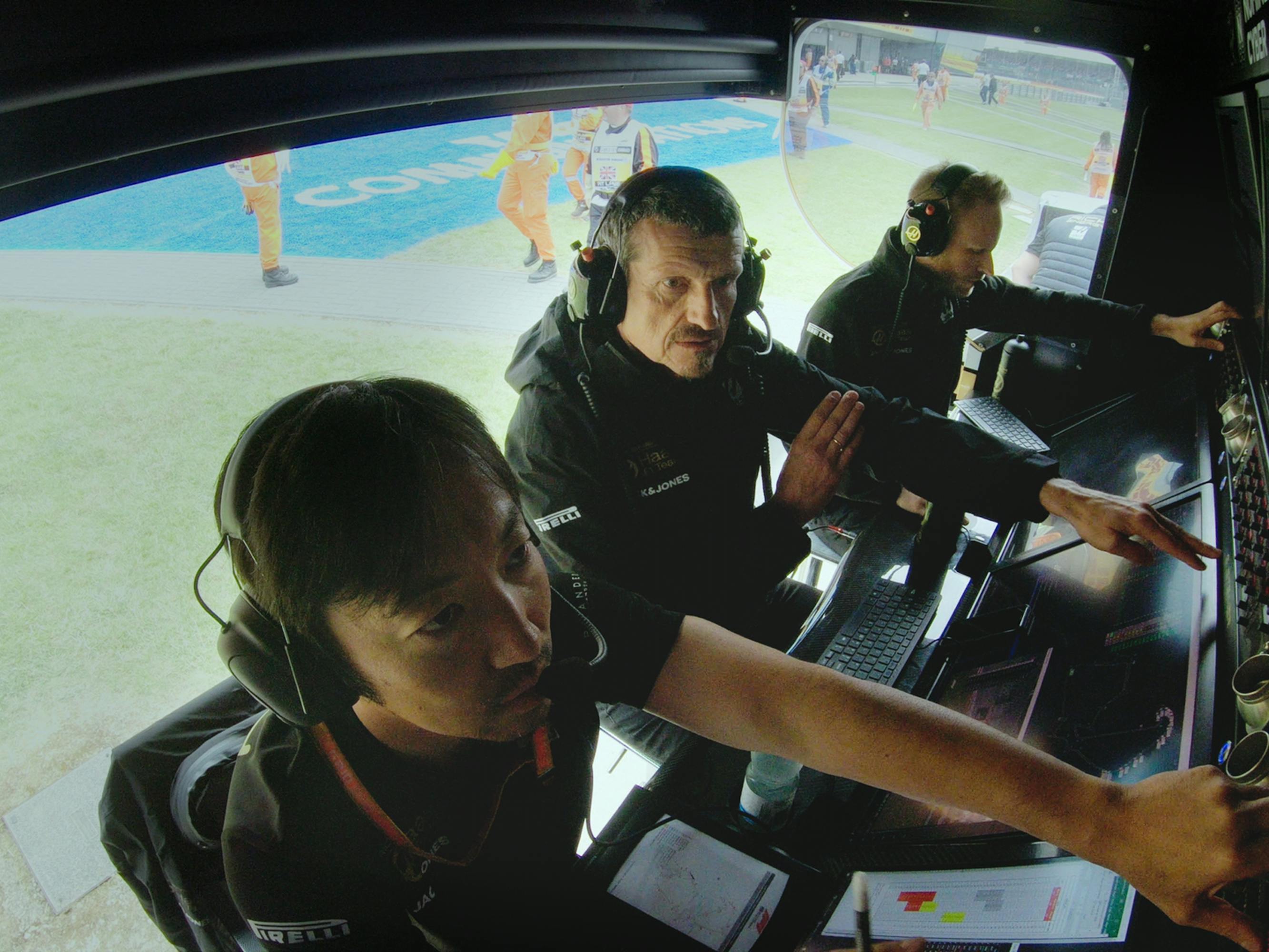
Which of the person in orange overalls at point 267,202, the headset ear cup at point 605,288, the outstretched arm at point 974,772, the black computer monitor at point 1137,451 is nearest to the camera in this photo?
the outstretched arm at point 974,772

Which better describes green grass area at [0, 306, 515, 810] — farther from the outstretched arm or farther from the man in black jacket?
the outstretched arm

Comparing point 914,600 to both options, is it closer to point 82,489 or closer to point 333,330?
point 82,489

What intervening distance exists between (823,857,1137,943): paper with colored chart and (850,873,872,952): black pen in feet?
0.09

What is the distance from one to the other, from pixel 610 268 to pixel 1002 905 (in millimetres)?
1274

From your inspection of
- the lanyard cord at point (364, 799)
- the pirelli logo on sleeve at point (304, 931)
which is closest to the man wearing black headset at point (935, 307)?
the lanyard cord at point (364, 799)

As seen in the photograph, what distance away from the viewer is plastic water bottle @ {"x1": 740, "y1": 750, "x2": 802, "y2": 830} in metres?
1.21

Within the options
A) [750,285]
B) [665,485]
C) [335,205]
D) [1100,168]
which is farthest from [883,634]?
[335,205]

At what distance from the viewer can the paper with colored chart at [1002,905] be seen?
763mm

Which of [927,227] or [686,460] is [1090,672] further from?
[927,227]

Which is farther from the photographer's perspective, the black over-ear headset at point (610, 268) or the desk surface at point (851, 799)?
the black over-ear headset at point (610, 268)

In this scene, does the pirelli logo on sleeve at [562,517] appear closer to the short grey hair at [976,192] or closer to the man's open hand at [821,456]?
the man's open hand at [821,456]

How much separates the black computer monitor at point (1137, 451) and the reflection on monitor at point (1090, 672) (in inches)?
3.8

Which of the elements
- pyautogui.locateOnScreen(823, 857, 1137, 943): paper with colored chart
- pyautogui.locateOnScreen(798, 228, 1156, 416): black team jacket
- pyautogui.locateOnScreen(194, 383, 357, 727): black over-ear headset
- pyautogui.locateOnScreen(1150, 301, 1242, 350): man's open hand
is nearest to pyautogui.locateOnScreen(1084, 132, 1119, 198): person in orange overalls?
pyautogui.locateOnScreen(798, 228, 1156, 416): black team jacket

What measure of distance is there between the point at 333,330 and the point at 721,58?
4.14m
